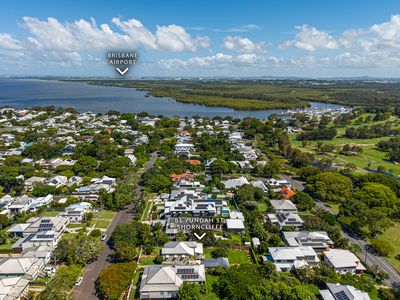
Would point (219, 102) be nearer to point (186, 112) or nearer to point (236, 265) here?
point (186, 112)

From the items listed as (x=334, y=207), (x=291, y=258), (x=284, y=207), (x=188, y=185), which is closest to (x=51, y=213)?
(x=188, y=185)

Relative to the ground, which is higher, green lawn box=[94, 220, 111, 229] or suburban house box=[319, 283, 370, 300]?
suburban house box=[319, 283, 370, 300]

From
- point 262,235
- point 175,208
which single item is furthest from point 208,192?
point 262,235

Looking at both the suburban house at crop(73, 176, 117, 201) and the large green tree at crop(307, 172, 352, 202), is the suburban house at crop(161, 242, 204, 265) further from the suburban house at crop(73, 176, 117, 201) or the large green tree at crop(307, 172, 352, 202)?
the large green tree at crop(307, 172, 352, 202)

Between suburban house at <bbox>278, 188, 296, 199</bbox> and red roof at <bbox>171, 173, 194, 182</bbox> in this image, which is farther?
red roof at <bbox>171, 173, 194, 182</bbox>

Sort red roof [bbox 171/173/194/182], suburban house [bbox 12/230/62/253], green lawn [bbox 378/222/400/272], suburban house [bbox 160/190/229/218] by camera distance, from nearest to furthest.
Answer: green lawn [bbox 378/222/400/272], suburban house [bbox 12/230/62/253], suburban house [bbox 160/190/229/218], red roof [bbox 171/173/194/182]

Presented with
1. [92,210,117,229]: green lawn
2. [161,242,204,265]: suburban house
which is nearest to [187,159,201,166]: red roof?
[92,210,117,229]: green lawn

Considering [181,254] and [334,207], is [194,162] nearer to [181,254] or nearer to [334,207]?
[334,207]
